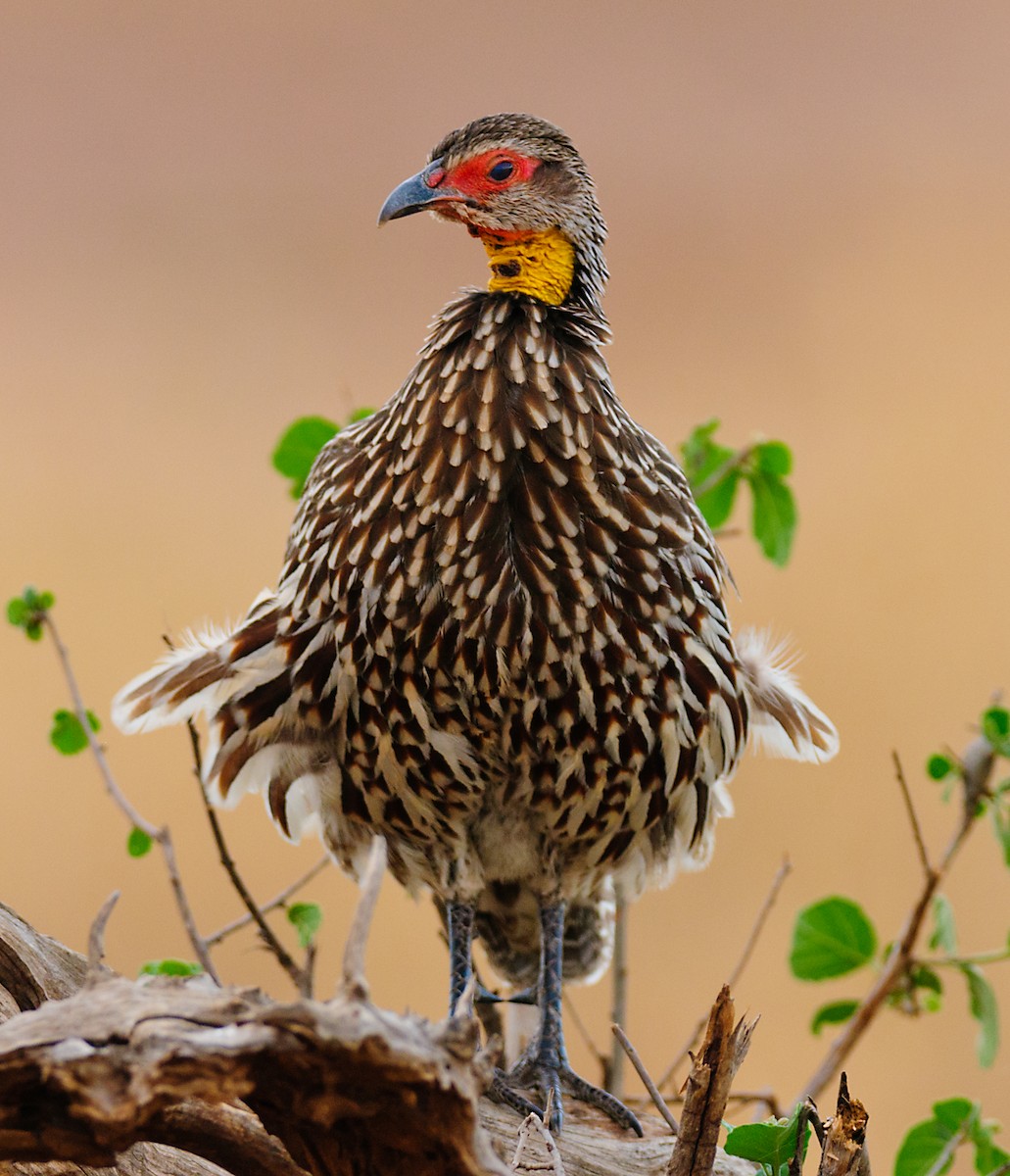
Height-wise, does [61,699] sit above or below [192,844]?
above

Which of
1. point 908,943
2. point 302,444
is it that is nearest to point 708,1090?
point 908,943

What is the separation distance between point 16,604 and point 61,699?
274cm

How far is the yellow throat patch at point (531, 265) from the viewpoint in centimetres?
207

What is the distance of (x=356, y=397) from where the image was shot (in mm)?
4805

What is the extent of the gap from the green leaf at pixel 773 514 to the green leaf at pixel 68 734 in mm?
1182

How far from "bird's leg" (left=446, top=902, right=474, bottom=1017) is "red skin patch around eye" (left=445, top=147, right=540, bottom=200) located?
43.9 inches

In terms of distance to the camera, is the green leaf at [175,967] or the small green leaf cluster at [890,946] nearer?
the green leaf at [175,967]

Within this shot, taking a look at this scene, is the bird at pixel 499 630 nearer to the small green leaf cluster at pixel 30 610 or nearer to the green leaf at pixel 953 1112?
the small green leaf cluster at pixel 30 610

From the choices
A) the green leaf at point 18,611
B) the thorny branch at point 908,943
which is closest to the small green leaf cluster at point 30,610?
the green leaf at point 18,611

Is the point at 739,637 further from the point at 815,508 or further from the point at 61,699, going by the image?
the point at 61,699

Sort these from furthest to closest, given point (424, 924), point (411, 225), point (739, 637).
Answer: point (411, 225)
point (424, 924)
point (739, 637)

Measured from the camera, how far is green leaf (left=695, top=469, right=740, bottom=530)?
98.7 inches

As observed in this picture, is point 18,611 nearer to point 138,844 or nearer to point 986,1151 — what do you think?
point 138,844

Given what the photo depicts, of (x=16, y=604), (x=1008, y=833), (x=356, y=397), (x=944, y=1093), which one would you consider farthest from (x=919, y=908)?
(x=356, y=397)
